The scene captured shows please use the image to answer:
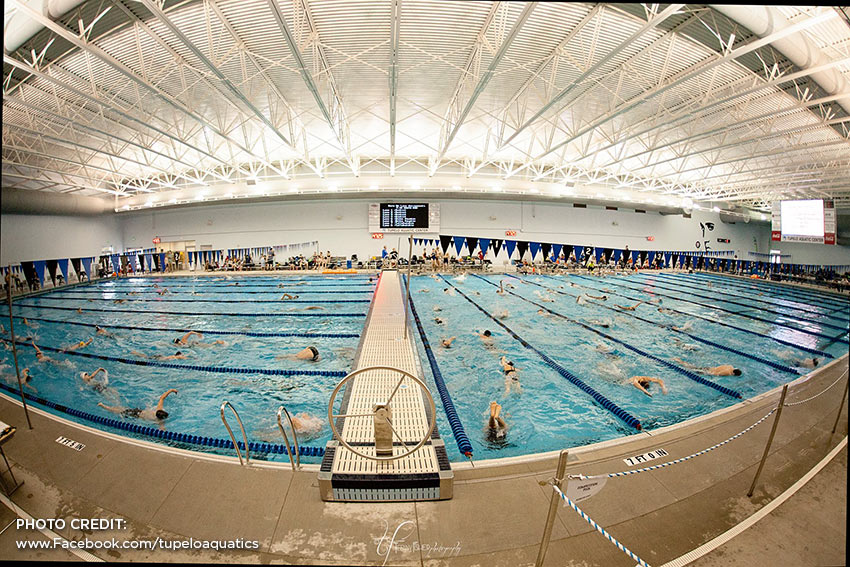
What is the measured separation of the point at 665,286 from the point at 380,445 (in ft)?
48.4

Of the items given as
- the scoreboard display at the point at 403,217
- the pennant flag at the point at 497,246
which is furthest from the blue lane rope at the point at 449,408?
the pennant flag at the point at 497,246

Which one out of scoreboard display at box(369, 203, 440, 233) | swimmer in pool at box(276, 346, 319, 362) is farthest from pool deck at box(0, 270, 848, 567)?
scoreboard display at box(369, 203, 440, 233)

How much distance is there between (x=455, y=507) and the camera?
1641mm

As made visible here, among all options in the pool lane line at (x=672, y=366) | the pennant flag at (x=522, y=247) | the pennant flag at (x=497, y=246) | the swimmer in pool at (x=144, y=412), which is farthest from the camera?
the pennant flag at (x=522, y=247)

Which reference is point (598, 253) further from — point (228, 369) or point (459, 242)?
point (228, 369)

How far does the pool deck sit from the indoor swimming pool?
0.71m

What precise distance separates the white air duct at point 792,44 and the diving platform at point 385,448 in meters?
4.94

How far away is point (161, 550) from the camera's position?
127cm

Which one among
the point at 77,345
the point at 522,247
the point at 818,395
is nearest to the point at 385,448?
the point at 818,395

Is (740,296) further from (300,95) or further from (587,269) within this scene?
(300,95)

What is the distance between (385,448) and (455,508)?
0.52 meters

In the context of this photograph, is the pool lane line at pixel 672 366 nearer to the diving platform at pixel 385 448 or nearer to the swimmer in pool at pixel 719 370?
the swimmer in pool at pixel 719 370

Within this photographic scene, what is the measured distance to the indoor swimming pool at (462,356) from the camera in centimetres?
344

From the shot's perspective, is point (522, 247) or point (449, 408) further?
point (522, 247)
